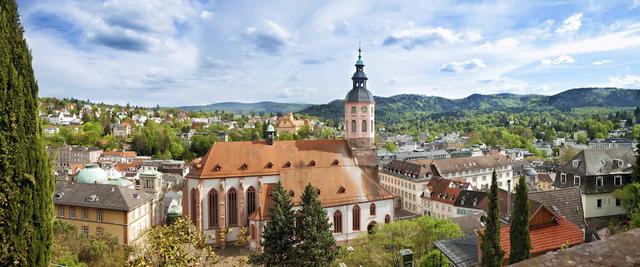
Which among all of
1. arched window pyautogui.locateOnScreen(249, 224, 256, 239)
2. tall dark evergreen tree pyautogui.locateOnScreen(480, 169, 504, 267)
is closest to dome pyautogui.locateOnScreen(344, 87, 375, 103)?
arched window pyautogui.locateOnScreen(249, 224, 256, 239)

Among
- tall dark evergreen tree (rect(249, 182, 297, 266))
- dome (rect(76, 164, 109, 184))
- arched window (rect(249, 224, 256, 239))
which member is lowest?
arched window (rect(249, 224, 256, 239))

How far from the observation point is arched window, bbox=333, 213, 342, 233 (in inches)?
1579

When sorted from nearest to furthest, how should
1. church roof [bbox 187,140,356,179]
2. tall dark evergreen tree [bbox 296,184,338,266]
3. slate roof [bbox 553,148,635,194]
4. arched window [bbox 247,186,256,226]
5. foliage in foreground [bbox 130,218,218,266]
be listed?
foliage in foreground [bbox 130,218,218,266] → tall dark evergreen tree [bbox 296,184,338,266] → slate roof [bbox 553,148,635,194] → church roof [bbox 187,140,356,179] → arched window [bbox 247,186,256,226]

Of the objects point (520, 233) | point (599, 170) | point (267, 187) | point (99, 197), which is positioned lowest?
point (99, 197)

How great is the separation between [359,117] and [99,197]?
83.1 feet

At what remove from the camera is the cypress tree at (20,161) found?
34.0 feet

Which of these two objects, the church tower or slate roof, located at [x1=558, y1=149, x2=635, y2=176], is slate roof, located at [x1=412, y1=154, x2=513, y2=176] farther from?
slate roof, located at [x1=558, y1=149, x2=635, y2=176]

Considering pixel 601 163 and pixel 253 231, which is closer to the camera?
pixel 601 163

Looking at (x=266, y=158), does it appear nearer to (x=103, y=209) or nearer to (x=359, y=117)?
(x=359, y=117)

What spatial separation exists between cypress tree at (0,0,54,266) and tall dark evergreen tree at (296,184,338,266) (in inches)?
727

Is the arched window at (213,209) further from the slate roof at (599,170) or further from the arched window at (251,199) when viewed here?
the slate roof at (599,170)

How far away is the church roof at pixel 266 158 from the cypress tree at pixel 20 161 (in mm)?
28847

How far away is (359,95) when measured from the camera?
150 ft

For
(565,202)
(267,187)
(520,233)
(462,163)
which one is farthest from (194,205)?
(462,163)
